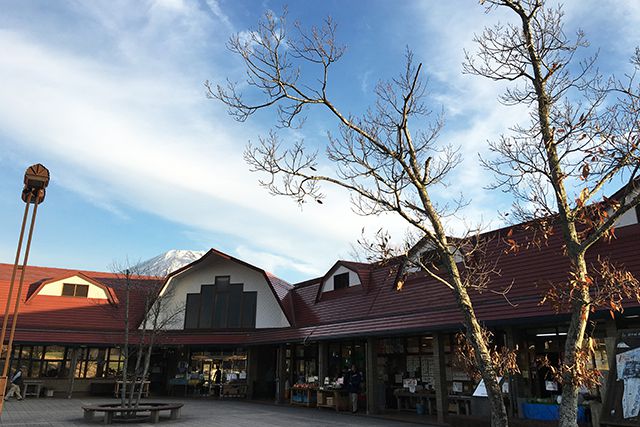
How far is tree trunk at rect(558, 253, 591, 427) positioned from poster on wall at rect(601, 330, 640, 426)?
10.6ft

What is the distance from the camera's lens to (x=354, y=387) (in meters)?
16.6

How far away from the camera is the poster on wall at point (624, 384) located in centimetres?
824

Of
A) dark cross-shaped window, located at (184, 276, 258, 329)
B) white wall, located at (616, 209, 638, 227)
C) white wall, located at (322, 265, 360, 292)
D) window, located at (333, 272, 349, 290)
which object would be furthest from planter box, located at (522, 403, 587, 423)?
dark cross-shaped window, located at (184, 276, 258, 329)

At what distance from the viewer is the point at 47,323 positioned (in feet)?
69.7

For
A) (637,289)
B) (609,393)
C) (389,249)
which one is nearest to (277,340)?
(609,393)

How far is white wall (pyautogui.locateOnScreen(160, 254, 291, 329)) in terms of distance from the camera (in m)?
23.3

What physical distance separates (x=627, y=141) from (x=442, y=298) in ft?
30.7

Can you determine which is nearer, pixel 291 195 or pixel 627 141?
pixel 627 141

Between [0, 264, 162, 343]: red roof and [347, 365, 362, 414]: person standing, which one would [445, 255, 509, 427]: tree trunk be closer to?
[347, 365, 362, 414]: person standing

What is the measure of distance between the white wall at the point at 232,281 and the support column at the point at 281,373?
2055mm

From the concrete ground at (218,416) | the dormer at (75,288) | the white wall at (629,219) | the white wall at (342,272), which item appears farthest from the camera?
the dormer at (75,288)

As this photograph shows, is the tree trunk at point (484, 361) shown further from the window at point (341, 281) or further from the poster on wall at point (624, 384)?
the window at point (341, 281)

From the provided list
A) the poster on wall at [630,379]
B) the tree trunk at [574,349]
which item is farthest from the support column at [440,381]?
the tree trunk at [574,349]

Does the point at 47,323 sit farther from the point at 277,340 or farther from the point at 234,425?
A: the point at 234,425
